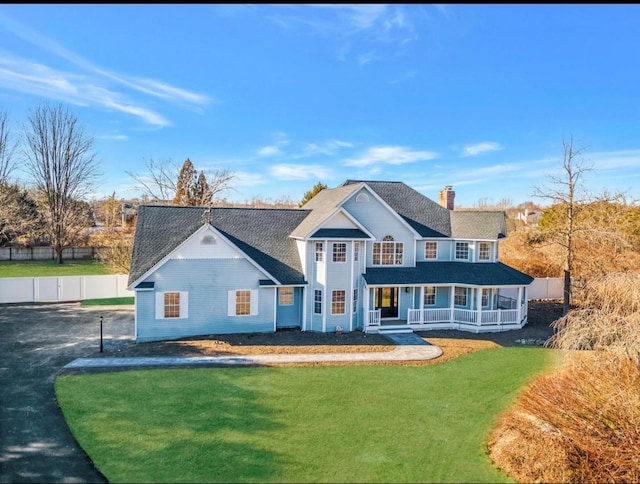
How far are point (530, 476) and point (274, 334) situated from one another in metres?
13.1

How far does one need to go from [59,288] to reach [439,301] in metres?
24.7

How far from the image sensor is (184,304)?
19641 millimetres

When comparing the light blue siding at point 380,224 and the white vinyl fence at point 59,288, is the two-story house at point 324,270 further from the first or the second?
the white vinyl fence at point 59,288

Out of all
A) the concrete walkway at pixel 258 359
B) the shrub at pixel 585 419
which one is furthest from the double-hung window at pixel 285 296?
the shrub at pixel 585 419

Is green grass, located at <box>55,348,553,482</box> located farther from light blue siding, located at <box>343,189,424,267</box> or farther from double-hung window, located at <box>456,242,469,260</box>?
double-hung window, located at <box>456,242,469,260</box>

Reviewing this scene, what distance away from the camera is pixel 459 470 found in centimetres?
955

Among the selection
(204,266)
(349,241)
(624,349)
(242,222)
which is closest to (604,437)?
(624,349)

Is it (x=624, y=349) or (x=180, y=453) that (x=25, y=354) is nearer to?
(x=180, y=453)

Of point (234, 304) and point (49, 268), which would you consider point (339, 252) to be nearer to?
point (234, 304)

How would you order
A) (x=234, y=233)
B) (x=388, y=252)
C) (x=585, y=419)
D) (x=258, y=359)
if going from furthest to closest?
(x=388, y=252) < (x=234, y=233) < (x=258, y=359) < (x=585, y=419)

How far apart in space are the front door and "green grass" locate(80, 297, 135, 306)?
17.0m

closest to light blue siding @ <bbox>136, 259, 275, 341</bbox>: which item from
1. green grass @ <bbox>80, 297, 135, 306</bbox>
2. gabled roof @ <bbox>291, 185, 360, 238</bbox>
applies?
gabled roof @ <bbox>291, 185, 360, 238</bbox>

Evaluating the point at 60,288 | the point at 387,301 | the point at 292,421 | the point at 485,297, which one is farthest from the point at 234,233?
the point at 485,297

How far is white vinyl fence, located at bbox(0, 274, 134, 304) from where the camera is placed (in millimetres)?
26578
